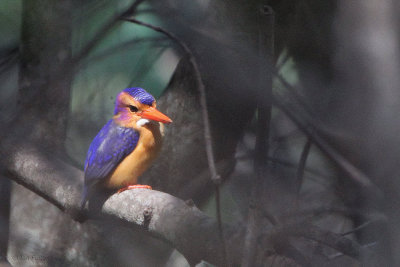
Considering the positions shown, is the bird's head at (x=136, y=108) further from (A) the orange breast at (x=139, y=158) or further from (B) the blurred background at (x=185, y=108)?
(B) the blurred background at (x=185, y=108)

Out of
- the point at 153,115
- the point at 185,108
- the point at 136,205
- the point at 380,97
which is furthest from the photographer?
the point at 185,108

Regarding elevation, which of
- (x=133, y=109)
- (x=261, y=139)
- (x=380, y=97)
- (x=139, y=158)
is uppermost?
(x=380, y=97)

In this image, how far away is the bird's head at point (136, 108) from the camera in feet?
5.90

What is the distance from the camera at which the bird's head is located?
5.90 ft

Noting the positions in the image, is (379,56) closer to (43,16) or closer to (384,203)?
(384,203)

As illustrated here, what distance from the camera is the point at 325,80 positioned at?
1850 mm

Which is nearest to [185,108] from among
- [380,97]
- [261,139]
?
[261,139]

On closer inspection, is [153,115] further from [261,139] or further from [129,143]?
[261,139]

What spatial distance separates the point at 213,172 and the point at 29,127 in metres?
1.41

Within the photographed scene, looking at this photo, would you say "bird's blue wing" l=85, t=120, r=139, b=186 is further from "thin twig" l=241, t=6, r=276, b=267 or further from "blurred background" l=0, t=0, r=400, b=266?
"thin twig" l=241, t=6, r=276, b=267

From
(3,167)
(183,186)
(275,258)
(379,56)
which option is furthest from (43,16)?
(379,56)

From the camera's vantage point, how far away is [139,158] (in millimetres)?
1826

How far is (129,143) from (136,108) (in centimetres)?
13

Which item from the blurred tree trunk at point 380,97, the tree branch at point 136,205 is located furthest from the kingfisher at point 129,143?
the blurred tree trunk at point 380,97
